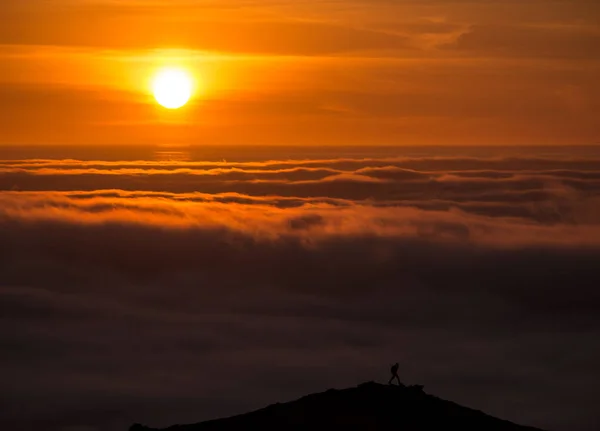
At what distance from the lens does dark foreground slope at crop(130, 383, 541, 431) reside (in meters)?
28.7

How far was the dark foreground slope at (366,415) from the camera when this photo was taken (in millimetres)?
28719

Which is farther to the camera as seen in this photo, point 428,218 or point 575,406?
point 428,218

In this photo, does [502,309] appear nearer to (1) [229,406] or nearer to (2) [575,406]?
(2) [575,406]

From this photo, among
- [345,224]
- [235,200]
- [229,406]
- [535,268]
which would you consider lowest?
[229,406]

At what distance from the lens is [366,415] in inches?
1144

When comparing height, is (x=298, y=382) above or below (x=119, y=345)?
below

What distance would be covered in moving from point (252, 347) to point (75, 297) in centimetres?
3090

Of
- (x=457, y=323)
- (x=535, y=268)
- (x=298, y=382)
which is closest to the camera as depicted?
(x=298, y=382)

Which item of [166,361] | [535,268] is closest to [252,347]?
[166,361]

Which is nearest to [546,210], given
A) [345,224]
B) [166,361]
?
[345,224]

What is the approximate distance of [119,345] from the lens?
111500mm

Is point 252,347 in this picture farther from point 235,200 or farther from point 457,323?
point 235,200

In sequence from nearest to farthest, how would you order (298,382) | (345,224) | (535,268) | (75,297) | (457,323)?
(298,382)
(457,323)
(75,297)
(535,268)
(345,224)

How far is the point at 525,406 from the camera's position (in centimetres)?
8612
